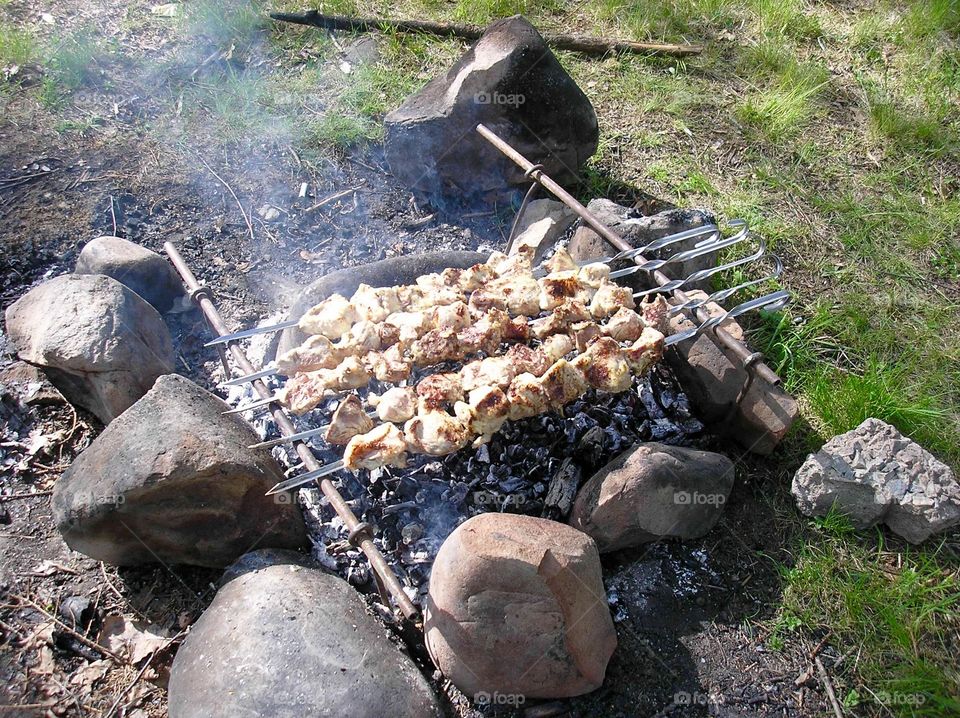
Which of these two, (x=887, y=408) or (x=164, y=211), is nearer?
(x=887, y=408)

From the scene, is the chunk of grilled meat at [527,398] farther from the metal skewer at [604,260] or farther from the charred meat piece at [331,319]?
the metal skewer at [604,260]

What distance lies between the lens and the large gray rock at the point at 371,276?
3.74 metres

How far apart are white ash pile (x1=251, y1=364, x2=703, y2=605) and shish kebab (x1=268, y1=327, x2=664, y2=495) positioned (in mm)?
372

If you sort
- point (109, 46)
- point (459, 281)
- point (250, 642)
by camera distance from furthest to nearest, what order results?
point (109, 46) < point (459, 281) < point (250, 642)

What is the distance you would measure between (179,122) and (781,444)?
5.00 metres

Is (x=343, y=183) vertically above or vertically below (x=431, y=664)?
above

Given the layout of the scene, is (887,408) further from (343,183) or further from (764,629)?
(343,183)

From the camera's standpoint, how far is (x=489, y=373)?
10.3 feet

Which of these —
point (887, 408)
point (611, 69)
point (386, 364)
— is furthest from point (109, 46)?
point (887, 408)

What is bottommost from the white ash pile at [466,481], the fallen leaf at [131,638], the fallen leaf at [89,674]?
the fallen leaf at [89,674]

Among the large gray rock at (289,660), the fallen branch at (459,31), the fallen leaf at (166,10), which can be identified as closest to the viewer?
the large gray rock at (289,660)

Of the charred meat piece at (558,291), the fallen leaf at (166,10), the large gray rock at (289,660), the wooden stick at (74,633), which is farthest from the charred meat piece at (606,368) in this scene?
the fallen leaf at (166,10)

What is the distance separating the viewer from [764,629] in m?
3.11

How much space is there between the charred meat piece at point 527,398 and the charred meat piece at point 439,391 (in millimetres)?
247
